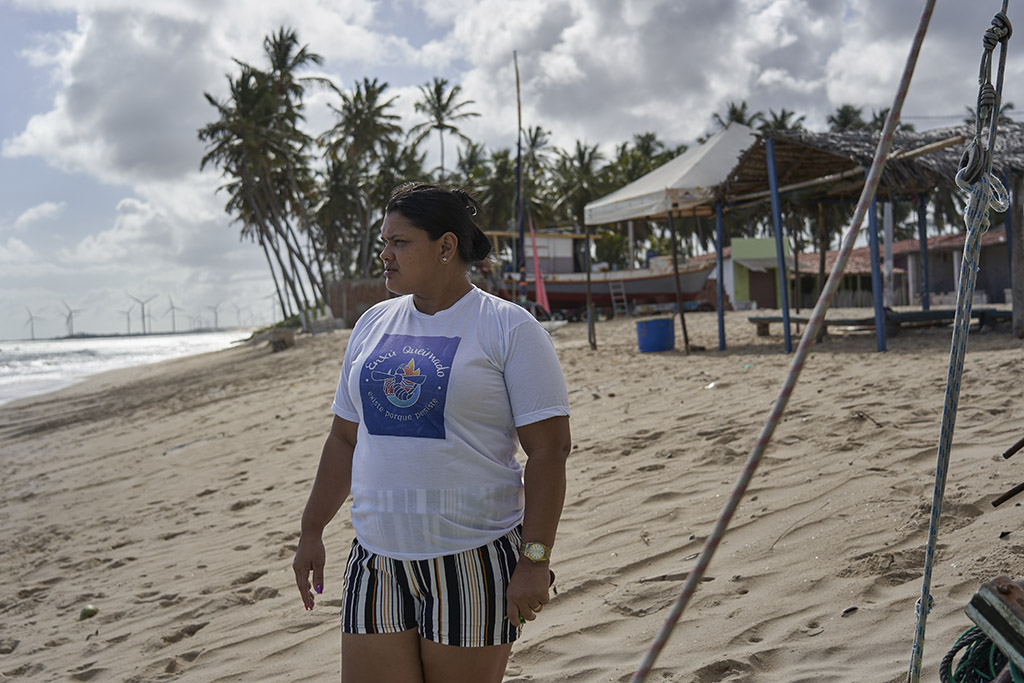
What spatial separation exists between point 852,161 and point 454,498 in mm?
9694

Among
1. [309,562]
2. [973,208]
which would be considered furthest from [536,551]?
[973,208]

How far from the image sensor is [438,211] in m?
1.96

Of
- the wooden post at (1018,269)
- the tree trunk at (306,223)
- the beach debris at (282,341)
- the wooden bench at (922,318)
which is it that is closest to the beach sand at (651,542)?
the wooden post at (1018,269)

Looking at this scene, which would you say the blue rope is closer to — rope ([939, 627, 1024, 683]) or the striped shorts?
rope ([939, 627, 1024, 683])

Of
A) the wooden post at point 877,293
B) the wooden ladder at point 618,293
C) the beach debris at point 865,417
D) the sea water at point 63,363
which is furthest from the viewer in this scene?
the wooden ladder at point 618,293

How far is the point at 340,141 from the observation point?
37.3 m

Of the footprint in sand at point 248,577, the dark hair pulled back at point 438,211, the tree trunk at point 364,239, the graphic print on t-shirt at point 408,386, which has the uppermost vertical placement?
the tree trunk at point 364,239

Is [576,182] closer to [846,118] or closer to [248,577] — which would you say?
[846,118]

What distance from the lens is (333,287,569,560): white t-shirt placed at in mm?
1787

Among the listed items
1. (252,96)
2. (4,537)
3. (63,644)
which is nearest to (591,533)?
(63,644)

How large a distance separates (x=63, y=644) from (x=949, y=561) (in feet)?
12.4

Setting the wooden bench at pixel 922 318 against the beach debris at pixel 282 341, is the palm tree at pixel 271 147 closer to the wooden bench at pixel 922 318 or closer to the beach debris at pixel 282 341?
the beach debris at pixel 282 341

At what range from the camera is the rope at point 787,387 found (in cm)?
122

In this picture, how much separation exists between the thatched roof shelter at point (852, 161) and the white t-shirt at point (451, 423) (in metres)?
7.25
